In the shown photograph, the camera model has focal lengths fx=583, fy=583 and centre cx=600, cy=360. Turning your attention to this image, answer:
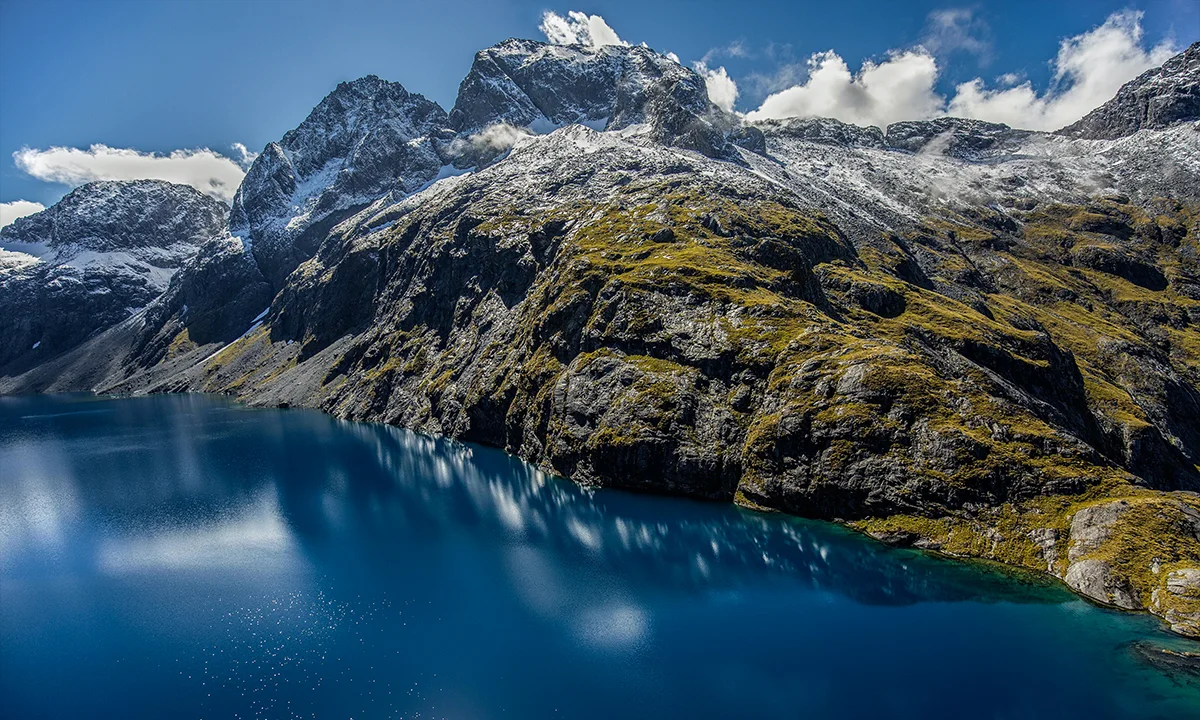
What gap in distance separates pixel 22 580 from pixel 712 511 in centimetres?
6780

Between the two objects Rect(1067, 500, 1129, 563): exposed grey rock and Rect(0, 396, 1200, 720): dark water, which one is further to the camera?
Rect(1067, 500, 1129, 563): exposed grey rock

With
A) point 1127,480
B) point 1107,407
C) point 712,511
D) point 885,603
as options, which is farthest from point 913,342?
point 885,603

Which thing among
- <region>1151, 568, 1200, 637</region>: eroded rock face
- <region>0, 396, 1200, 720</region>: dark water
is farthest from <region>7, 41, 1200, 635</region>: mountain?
<region>0, 396, 1200, 720</region>: dark water

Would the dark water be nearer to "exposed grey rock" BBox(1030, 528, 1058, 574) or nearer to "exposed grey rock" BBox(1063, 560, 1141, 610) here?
"exposed grey rock" BBox(1063, 560, 1141, 610)

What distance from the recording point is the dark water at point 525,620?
34062mm

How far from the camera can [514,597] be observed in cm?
4800

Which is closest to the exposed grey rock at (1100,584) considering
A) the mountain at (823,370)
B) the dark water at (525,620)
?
the mountain at (823,370)

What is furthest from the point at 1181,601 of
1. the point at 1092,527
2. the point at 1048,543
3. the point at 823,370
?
the point at 823,370

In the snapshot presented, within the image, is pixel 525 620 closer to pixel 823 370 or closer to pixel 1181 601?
pixel 823 370

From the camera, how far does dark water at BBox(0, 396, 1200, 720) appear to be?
1341 inches

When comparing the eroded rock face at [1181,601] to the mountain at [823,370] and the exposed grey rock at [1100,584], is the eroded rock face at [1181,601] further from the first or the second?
the exposed grey rock at [1100,584]

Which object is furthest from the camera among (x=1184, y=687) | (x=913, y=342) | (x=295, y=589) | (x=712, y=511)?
(x=913, y=342)

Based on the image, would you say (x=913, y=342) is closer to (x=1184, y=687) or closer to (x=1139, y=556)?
(x=1139, y=556)

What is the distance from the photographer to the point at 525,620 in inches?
1724
